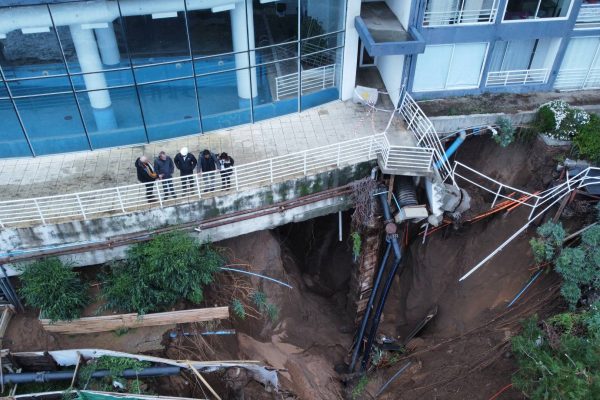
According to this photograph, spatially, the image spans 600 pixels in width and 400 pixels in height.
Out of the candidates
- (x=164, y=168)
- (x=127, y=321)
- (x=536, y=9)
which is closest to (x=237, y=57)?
(x=164, y=168)

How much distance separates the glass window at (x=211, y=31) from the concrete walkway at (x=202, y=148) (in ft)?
9.25

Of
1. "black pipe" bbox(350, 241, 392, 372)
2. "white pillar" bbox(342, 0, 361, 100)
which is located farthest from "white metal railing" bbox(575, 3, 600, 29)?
"black pipe" bbox(350, 241, 392, 372)

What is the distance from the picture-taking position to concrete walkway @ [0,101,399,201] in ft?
49.0

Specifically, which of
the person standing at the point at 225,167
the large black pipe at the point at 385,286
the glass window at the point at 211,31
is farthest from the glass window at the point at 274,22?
the large black pipe at the point at 385,286

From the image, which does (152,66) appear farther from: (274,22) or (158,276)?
(158,276)

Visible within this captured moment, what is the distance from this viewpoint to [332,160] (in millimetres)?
15453

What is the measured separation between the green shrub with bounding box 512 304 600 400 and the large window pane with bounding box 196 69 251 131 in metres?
10.9

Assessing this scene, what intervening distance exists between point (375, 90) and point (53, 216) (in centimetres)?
1108

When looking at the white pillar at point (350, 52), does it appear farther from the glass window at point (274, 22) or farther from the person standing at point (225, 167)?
the person standing at point (225, 167)

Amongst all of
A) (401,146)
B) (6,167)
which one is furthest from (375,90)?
(6,167)

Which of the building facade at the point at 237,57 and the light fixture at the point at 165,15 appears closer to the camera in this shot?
the building facade at the point at 237,57

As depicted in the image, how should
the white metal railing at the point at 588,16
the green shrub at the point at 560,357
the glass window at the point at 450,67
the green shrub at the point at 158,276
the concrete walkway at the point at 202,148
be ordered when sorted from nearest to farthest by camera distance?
the green shrub at the point at 560,357 → the green shrub at the point at 158,276 → the concrete walkway at the point at 202,148 → the white metal railing at the point at 588,16 → the glass window at the point at 450,67

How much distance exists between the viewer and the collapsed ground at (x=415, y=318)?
14375 mm

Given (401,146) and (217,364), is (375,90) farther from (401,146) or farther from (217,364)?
(217,364)
